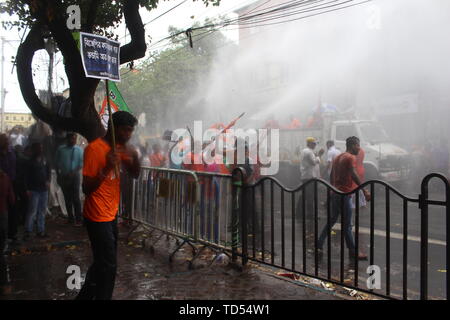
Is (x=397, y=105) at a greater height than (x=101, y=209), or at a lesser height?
greater

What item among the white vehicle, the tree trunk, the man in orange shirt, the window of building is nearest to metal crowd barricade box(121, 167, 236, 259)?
the tree trunk

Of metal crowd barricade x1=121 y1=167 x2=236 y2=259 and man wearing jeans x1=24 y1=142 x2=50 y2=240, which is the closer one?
metal crowd barricade x1=121 y1=167 x2=236 y2=259

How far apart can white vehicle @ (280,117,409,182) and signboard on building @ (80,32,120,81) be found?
9.44 meters

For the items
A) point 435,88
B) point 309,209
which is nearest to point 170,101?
point 435,88

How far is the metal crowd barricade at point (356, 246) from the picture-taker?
11.0 feet

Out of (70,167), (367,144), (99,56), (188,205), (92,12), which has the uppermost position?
(92,12)

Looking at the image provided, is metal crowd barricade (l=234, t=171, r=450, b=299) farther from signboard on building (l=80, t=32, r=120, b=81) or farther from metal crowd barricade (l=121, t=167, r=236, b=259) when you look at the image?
signboard on building (l=80, t=32, r=120, b=81)

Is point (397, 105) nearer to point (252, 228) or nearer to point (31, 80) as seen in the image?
point (252, 228)

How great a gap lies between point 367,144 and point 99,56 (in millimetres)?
9870

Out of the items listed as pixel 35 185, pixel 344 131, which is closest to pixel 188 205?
pixel 35 185

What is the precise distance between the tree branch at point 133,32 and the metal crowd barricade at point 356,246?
283 centimetres

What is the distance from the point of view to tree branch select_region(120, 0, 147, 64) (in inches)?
245

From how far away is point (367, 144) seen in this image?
12180mm

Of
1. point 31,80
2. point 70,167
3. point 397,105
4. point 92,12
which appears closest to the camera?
point 92,12
